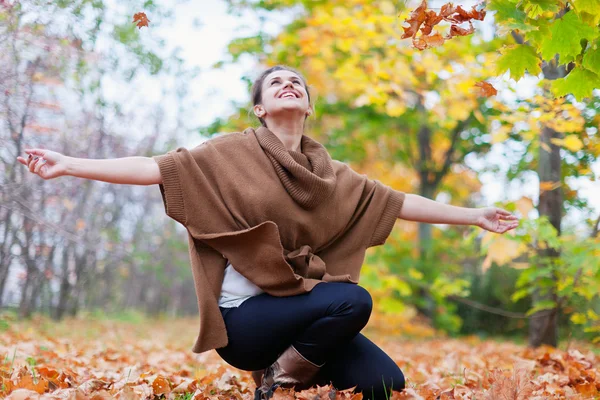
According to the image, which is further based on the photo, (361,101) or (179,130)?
(179,130)

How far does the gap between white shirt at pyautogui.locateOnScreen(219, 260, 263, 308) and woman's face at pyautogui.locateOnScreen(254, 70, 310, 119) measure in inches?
32.0

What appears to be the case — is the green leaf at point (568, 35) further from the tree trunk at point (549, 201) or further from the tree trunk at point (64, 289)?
the tree trunk at point (64, 289)

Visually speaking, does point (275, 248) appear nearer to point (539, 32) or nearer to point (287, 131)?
point (287, 131)

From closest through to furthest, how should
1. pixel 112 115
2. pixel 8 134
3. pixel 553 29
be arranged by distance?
pixel 553 29 < pixel 8 134 < pixel 112 115

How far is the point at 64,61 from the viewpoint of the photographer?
17.4 ft

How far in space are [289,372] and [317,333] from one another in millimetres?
208

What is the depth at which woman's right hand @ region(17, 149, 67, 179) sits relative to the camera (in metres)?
2.13

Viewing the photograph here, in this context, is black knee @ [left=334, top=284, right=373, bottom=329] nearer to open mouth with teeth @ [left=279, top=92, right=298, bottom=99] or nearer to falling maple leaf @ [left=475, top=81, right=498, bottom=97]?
open mouth with teeth @ [left=279, top=92, right=298, bottom=99]

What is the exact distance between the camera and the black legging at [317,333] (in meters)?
2.39

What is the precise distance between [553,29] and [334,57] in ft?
23.2

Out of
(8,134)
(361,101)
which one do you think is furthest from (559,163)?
(8,134)

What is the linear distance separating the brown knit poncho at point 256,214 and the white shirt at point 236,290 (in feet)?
0.17

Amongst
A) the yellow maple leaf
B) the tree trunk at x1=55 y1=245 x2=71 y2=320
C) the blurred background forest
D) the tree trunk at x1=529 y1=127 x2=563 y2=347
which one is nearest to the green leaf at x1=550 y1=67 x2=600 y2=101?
the blurred background forest

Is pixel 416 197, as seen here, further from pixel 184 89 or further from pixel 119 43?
pixel 184 89
